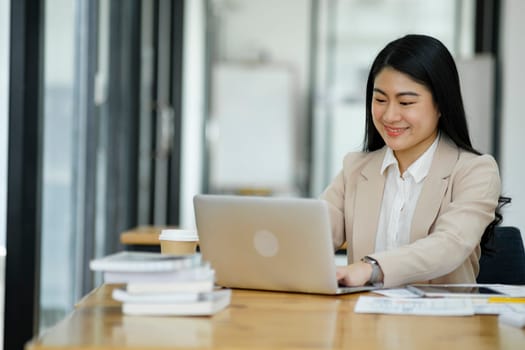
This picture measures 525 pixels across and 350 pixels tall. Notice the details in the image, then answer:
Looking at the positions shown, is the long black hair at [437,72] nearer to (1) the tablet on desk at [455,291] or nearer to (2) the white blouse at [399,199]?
(2) the white blouse at [399,199]

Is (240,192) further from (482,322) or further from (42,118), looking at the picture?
(482,322)

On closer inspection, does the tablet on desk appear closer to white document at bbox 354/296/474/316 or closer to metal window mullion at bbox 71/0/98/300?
white document at bbox 354/296/474/316

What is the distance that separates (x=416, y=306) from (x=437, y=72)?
2.60 ft

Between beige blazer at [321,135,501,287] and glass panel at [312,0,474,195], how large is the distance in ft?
20.7

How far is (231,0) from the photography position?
30.4 ft

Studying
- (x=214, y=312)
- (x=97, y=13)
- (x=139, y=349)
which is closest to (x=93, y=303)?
(x=214, y=312)

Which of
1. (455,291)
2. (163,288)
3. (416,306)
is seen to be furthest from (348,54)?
(163,288)

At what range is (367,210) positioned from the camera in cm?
256

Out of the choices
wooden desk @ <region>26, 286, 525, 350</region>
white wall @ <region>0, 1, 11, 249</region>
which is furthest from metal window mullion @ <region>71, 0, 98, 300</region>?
wooden desk @ <region>26, 286, 525, 350</region>

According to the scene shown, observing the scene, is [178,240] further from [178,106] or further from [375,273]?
[178,106]

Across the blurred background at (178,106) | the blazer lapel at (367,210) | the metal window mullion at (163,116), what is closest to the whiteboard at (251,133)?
the blurred background at (178,106)

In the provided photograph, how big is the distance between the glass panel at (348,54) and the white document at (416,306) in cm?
703

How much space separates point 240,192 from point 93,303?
7.22m

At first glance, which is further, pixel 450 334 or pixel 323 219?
pixel 323 219
